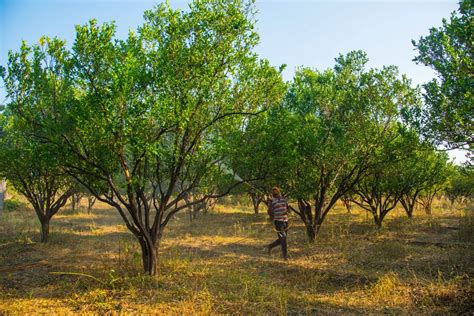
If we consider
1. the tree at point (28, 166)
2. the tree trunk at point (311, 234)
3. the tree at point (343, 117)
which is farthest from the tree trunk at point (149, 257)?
the tree trunk at point (311, 234)

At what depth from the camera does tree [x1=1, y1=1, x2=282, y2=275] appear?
8.76 m

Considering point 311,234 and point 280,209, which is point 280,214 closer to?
point 280,209

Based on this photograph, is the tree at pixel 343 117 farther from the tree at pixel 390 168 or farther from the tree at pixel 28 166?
the tree at pixel 28 166

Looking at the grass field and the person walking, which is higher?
the person walking

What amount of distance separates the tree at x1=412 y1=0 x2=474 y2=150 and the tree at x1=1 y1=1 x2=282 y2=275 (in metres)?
5.19

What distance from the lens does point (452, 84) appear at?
1006 centimetres

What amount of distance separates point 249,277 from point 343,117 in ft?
29.0

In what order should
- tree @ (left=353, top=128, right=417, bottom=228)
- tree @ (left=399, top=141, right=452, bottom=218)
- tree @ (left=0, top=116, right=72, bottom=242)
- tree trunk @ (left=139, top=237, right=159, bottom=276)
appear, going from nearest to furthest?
tree @ (left=0, top=116, right=72, bottom=242), tree trunk @ (left=139, top=237, right=159, bottom=276), tree @ (left=353, top=128, right=417, bottom=228), tree @ (left=399, top=141, right=452, bottom=218)

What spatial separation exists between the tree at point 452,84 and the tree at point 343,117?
2601 mm

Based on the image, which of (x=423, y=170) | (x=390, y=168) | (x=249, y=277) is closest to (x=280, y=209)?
(x=249, y=277)

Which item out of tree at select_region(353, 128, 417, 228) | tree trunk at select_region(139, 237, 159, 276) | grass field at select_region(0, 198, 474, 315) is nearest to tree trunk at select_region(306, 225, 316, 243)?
grass field at select_region(0, 198, 474, 315)

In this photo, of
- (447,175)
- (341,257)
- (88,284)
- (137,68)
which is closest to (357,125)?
(341,257)

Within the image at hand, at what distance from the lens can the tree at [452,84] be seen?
32.1ft

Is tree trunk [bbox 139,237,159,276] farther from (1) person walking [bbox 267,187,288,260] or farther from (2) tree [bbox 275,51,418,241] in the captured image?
(2) tree [bbox 275,51,418,241]
